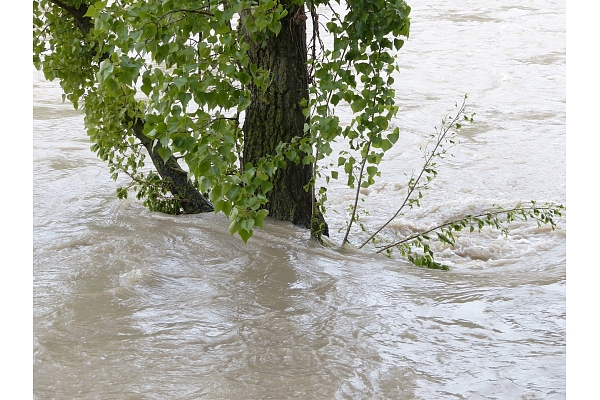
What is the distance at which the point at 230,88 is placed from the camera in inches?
139

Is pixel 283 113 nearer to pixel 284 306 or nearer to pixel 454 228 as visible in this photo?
pixel 454 228

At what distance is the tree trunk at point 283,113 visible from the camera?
501 cm

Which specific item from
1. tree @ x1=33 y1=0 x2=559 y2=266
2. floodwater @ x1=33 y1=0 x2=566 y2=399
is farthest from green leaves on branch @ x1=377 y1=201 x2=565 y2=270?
tree @ x1=33 y1=0 x2=559 y2=266

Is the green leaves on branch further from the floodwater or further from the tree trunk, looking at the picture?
the tree trunk

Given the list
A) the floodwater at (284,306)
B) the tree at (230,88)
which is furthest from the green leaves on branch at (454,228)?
the tree at (230,88)

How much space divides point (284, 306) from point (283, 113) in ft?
5.41

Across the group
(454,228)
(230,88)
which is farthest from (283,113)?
(230,88)

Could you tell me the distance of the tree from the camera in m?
3.37

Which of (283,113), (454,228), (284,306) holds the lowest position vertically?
(284,306)

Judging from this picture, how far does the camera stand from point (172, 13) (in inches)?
136

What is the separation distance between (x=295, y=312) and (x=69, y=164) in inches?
202

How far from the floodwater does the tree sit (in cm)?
51

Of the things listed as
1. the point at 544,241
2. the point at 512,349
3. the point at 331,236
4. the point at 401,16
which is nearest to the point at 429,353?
the point at 512,349

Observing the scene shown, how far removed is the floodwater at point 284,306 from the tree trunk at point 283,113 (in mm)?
219
